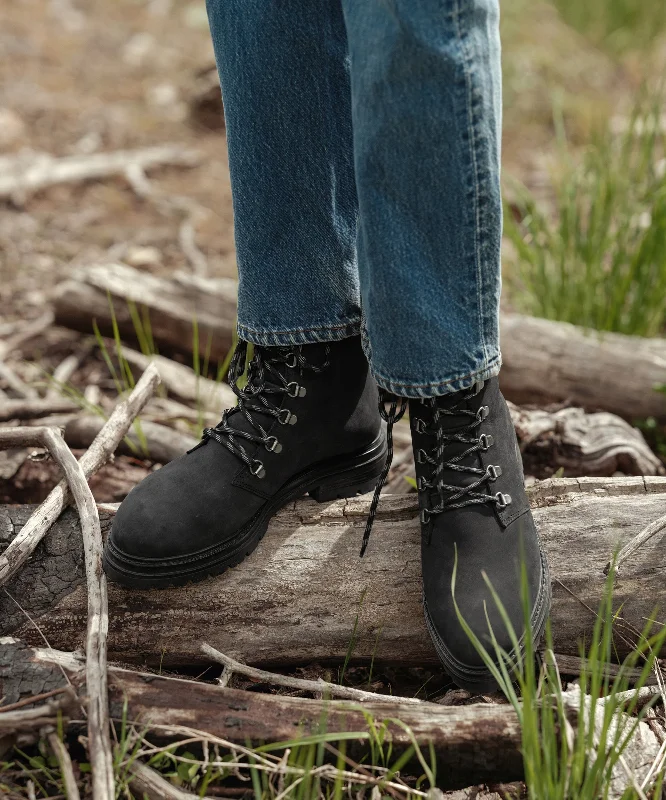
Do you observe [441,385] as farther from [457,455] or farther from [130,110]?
[130,110]

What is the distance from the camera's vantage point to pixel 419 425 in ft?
4.46

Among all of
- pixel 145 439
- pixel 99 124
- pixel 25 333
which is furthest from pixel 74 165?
pixel 145 439

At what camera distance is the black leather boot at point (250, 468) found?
1374mm

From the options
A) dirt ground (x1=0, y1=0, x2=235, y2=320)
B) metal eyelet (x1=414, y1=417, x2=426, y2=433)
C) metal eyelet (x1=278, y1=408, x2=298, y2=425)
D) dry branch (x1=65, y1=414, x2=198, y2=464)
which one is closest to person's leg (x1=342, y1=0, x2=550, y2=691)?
metal eyelet (x1=414, y1=417, x2=426, y2=433)

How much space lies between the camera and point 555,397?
7.45ft

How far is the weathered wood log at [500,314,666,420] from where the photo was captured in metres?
2.23

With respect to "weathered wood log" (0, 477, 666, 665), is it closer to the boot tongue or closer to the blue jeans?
the boot tongue

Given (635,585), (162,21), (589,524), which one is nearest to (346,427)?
(589,524)

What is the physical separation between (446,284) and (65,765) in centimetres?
85

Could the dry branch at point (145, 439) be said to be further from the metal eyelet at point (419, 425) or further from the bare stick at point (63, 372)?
the metal eyelet at point (419, 425)

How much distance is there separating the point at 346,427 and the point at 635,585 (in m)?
0.58

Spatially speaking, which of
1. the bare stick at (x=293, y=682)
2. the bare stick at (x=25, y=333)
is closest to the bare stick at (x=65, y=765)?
the bare stick at (x=293, y=682)

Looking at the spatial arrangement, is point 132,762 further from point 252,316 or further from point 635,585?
point 635,585

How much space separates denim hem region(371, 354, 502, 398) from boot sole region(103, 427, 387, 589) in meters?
0.34
